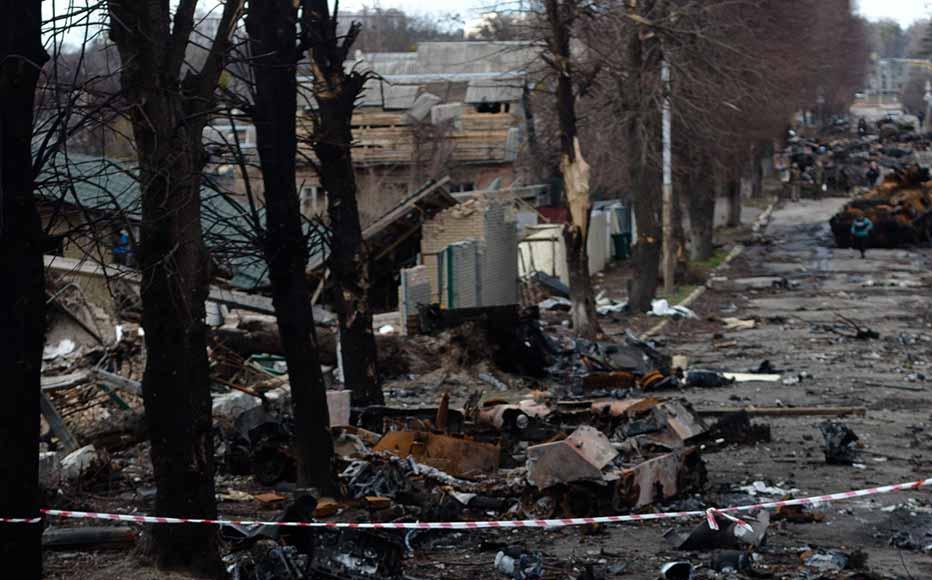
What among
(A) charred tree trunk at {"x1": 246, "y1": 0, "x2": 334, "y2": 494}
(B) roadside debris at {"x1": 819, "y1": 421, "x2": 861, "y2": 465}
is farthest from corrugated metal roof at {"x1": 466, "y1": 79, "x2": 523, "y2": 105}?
(A) charred tree trunk at {"x1": 246, "y1": 0, "x2": 334, "y2": 494}

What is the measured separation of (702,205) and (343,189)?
3129 cm

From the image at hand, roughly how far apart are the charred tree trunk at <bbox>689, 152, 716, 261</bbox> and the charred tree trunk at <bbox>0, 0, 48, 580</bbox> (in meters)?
32.1

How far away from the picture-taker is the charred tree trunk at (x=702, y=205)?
39.2 meters

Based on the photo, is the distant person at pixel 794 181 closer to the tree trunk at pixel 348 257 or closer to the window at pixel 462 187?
the window at pixel 462 187

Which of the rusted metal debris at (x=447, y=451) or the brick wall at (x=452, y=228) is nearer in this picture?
the rusted metal debris at (x=447, y=451)

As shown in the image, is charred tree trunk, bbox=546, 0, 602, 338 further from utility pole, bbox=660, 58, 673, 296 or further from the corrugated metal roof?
the corrugated metal roof

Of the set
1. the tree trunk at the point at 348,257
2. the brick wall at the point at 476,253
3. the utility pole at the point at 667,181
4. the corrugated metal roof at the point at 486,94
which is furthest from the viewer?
the corrugated metal roof at the point at 486,94

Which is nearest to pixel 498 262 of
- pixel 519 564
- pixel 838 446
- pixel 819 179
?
pixel 838 446

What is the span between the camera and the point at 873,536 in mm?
9484

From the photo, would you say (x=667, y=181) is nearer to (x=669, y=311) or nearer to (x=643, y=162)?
(x=643, y=162)

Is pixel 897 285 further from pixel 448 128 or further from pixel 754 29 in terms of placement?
pixel 448 128

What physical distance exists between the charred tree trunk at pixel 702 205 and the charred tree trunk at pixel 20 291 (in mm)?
32114

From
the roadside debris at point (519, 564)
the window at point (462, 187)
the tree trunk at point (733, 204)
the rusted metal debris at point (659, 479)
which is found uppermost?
the window at point (462, 187)

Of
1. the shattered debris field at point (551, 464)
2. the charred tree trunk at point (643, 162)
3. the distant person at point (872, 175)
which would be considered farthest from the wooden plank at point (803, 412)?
the distant person at point (872, 175)
